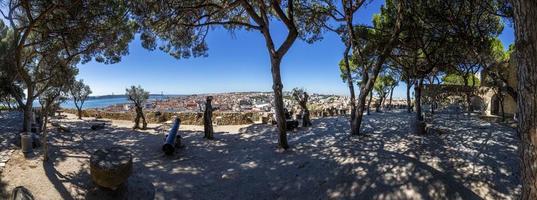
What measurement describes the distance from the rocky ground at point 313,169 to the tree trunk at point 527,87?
8.28 ft

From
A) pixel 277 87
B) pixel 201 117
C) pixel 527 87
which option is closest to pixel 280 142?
pixel 277 87

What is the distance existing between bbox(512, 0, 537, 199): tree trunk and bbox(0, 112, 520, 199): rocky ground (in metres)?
2.52

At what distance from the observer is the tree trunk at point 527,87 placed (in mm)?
3607

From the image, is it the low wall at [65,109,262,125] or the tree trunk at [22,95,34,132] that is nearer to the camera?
the tree trunk at [22,95,34,132]

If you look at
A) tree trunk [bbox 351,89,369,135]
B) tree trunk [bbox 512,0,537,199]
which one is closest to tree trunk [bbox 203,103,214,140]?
tree trunk [bbox 351,89,369,135]

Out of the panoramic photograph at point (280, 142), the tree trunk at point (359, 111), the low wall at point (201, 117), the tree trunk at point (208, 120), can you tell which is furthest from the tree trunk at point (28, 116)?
the tree trunk at point (359, 111)

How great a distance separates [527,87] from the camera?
3703 millimetres

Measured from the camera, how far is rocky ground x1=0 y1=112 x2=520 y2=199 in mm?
6578

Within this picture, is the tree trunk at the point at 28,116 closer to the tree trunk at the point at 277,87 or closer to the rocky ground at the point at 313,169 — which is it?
the rocky ground at the point at 313,169

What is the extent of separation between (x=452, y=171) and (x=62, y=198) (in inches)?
334

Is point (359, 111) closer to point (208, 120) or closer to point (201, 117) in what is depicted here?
point (208, 120)

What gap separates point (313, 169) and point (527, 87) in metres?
5.19

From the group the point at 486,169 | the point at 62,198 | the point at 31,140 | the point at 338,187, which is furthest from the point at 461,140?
the point at 31,140

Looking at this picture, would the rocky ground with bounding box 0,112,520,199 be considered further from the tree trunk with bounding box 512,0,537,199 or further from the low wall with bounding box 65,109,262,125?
the low wall with bounding box 65,109,262,125
